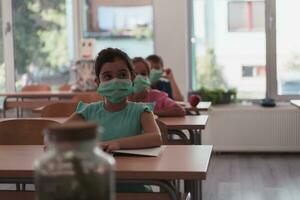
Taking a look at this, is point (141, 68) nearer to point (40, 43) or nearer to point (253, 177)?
point (253, 177)

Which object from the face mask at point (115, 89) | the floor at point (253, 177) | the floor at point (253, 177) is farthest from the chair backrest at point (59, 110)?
the face mask at point (115, 89)

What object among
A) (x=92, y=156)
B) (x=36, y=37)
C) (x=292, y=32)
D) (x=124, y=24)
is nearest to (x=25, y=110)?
(x=36, y=37)

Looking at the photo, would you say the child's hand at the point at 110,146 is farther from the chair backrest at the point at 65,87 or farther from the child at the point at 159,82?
the chair backrest at the point at 65,87

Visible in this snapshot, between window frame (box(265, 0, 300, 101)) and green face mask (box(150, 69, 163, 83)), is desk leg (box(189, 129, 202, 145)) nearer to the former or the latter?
green face mask (box(150, 69, 163, 83))

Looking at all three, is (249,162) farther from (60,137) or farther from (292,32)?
(60,137)

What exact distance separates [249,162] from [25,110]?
2971 mm

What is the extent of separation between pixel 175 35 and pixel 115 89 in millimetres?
4288

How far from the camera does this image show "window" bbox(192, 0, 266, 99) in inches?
256

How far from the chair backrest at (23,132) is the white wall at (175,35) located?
3.87 meters

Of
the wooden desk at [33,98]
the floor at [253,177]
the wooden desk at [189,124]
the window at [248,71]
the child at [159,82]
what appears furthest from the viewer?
the window at [248,71]

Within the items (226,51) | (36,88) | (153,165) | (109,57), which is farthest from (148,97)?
(36,88)

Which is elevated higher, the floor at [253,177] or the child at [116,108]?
the child at [116,108]

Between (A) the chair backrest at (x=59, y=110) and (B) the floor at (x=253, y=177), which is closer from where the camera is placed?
(A) the chair backrest at (x=59, y=110)

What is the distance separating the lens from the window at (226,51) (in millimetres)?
6496
